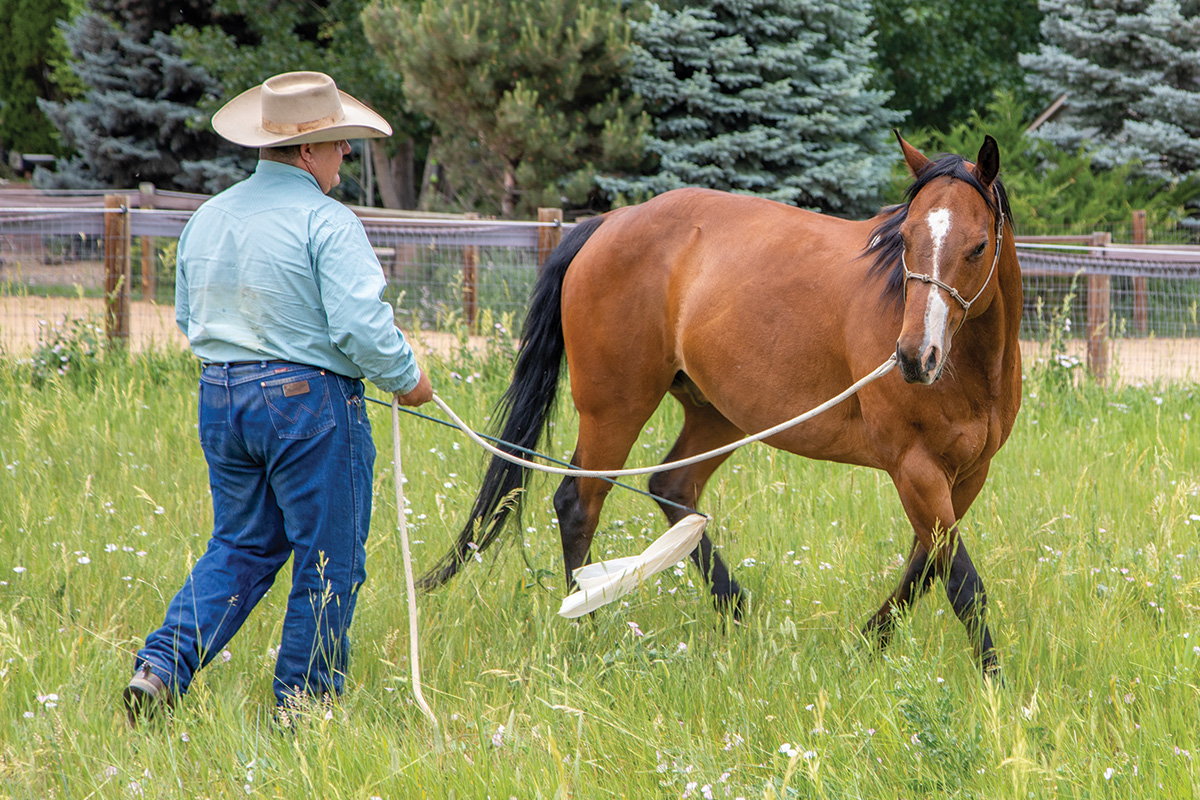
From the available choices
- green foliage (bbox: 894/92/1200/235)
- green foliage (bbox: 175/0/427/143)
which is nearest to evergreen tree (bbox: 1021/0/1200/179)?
green foliage (bbox: 894/92/1200/235)

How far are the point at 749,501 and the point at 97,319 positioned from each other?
19.6 ft

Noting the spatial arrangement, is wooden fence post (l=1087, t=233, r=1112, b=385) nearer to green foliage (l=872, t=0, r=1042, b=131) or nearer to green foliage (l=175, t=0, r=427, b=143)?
green foliage (l=872, t=0, r=1042, b=131)

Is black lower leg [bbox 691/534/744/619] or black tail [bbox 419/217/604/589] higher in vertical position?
black tail [bbox 419/217/604/589]

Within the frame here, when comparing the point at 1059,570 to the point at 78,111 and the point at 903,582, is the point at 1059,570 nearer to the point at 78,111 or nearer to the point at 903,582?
the point at 903,582

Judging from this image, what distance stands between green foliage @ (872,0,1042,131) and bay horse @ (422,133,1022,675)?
1598 cm

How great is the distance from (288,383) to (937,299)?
1938mm

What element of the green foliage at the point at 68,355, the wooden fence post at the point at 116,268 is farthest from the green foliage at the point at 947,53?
the green foliage at the point at 68,355

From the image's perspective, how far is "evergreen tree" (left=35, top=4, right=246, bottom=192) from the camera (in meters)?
17.9

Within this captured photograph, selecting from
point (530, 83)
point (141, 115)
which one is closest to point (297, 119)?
point (530, 83)

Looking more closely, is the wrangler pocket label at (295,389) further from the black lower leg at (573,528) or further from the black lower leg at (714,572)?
the black lower leg at (714,572)

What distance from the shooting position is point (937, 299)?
2998 mm

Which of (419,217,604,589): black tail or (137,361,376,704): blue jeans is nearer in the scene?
(137,361,376,704): blue jeans

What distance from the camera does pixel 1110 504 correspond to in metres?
4.75

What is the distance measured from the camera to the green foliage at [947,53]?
19391 millimetres
